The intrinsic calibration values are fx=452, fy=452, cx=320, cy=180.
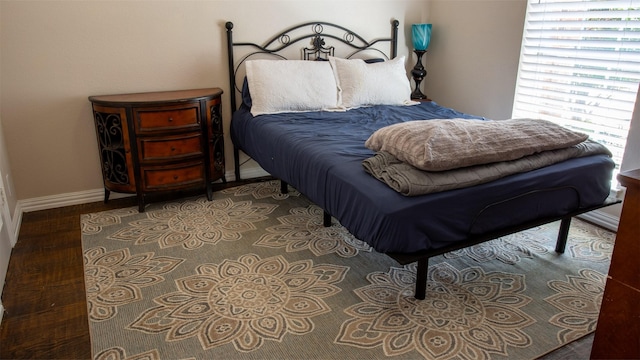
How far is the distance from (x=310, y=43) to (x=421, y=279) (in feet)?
8.13

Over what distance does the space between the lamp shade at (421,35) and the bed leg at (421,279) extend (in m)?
2.64

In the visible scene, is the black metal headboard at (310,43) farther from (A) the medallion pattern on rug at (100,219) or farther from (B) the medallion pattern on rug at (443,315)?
(B) the medallion pattern on rug at (443,315)

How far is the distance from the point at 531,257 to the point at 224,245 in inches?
69.2

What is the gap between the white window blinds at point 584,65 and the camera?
276cm

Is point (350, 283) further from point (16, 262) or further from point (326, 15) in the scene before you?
point (326, 15)

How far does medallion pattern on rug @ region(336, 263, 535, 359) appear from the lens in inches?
Result: 72.7

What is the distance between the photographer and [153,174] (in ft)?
10.2

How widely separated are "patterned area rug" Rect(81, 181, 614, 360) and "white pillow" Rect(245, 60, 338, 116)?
2.95ft

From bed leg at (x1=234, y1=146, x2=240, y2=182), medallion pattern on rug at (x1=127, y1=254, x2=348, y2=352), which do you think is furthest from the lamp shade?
medallion pattern on rug at (x1=127, y1=254, x2=348, y2=352)

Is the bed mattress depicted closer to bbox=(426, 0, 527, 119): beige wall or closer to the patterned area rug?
the patterned area rug

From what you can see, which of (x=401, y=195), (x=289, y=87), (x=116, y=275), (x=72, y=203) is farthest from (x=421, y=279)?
(x=72, y=203)

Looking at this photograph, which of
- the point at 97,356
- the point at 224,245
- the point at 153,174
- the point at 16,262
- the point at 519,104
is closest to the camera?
the point at 97,356

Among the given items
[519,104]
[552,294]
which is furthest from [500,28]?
[552,294]

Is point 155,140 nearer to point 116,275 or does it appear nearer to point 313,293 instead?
point 116,275
